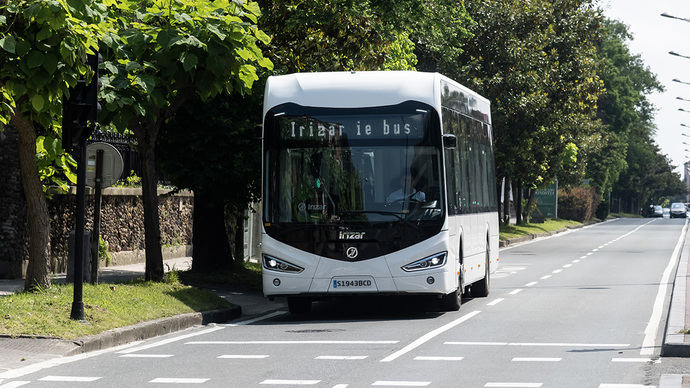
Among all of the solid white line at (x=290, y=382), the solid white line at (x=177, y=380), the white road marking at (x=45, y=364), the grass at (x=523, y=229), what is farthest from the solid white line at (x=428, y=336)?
the grass at (x=523, y=229)

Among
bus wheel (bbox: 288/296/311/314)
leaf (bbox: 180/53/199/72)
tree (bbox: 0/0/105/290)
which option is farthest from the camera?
bus wheel (bbox: 288/296/311/314)

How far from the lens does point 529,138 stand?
45969 mm

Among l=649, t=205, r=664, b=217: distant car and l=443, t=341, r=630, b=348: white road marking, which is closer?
l=443, t=341, r=630, b=348: white road marking

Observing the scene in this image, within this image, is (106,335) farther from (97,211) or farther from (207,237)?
(207,237)

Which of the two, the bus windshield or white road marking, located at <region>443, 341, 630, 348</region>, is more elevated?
the bus windshield

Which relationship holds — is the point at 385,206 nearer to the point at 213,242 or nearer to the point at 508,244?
the point at 213,242

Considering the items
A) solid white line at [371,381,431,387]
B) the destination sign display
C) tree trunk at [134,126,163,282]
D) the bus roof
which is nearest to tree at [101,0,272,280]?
the bus roof

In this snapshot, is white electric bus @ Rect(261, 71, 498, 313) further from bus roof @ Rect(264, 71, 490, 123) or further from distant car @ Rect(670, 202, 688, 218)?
distant car @ Rect(670, 202, 688, 218)

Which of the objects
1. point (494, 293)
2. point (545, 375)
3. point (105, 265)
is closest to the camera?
point (545, 375)

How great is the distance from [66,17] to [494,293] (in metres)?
10.5

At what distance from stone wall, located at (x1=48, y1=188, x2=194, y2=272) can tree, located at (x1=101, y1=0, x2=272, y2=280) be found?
7.07 metres

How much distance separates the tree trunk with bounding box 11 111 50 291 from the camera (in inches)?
559

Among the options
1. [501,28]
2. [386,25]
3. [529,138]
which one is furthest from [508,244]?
[386,25]

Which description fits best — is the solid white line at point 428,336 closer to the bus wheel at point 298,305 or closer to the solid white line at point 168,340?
the bus wheel at point 298,305
